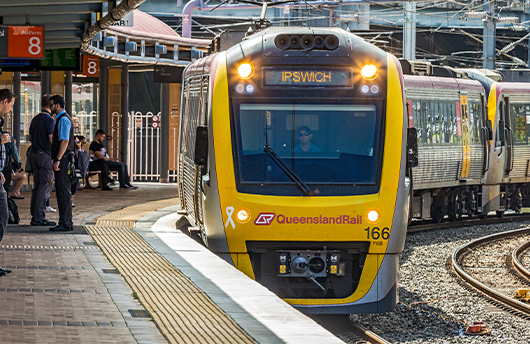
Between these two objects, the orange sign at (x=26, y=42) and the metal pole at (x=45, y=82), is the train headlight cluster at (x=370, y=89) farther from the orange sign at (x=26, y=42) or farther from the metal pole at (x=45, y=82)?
the metal pole at (x=45, y=82)

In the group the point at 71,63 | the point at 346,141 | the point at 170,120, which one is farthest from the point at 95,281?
the point at 170,120

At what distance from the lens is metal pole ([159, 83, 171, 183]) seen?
2470 centimetres

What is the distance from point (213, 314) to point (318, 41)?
388cm

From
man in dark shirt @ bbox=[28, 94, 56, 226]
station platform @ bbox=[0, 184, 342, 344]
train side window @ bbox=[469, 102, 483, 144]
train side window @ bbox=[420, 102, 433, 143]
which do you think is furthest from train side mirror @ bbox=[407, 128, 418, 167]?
train side window @ bbox=[469, 102, 483, 144]

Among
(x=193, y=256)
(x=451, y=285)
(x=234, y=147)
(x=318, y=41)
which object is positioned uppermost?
(x=318, y=41)

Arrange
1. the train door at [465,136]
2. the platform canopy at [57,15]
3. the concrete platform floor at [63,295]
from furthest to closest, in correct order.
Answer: the train door at [465,136]
the platform canopy at [57,15]
the concrete platform floor at [63,295]

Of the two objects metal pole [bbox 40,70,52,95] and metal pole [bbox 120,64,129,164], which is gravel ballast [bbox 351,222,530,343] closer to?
metal pole [bbox 40,70,52,95]

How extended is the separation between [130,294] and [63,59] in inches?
464

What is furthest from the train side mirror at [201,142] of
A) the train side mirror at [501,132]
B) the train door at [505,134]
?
the train side mirror at [501,132]

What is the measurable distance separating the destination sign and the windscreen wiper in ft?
2.29

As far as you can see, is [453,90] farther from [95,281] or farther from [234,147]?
[95,281]

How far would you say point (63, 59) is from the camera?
60.1 ft

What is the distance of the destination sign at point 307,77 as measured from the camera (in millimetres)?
9500

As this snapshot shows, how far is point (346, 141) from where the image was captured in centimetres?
938
